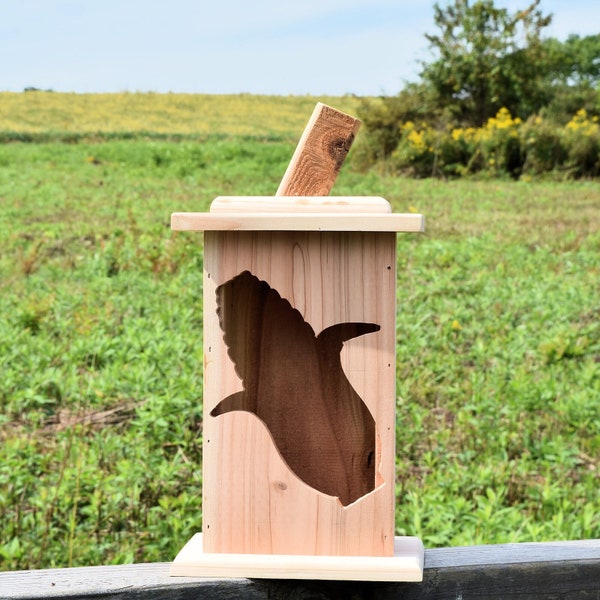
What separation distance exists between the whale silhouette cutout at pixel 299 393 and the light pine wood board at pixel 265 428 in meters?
0.03

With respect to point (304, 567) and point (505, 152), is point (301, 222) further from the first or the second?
point (505, 152)

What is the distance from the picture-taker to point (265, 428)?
1334 millimetres

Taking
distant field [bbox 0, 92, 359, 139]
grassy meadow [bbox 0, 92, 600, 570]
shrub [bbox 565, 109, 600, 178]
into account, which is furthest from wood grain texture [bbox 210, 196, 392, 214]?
distant field [bbox 0, 92, 359, 139]

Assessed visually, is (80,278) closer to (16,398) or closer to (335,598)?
(16,398)

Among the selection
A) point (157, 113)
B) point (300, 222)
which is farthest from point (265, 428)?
point (157, 113)

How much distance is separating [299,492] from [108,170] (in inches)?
585

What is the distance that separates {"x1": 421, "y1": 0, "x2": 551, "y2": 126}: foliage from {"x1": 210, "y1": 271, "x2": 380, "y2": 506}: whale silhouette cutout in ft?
66.9

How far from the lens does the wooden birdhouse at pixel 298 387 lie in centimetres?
130

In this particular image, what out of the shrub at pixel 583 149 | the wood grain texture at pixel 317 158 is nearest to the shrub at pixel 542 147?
the shrub at pixel 583 149

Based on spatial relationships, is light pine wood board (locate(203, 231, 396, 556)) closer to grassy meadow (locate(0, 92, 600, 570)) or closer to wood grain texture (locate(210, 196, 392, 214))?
wood grain texture (locate(210, 196, 392, 214))

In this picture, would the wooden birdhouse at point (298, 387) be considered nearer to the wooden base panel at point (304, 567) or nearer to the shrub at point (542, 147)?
Result: the wooden base panel at point (304, 567)

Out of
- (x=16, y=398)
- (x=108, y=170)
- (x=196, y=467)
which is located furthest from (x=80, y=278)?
(x=108, y=170)

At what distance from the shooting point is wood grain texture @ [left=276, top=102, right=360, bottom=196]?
4.77 feet

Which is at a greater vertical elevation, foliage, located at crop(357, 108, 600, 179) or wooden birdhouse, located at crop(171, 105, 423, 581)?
foliage, located at crop(357, 108, 600, 179)
